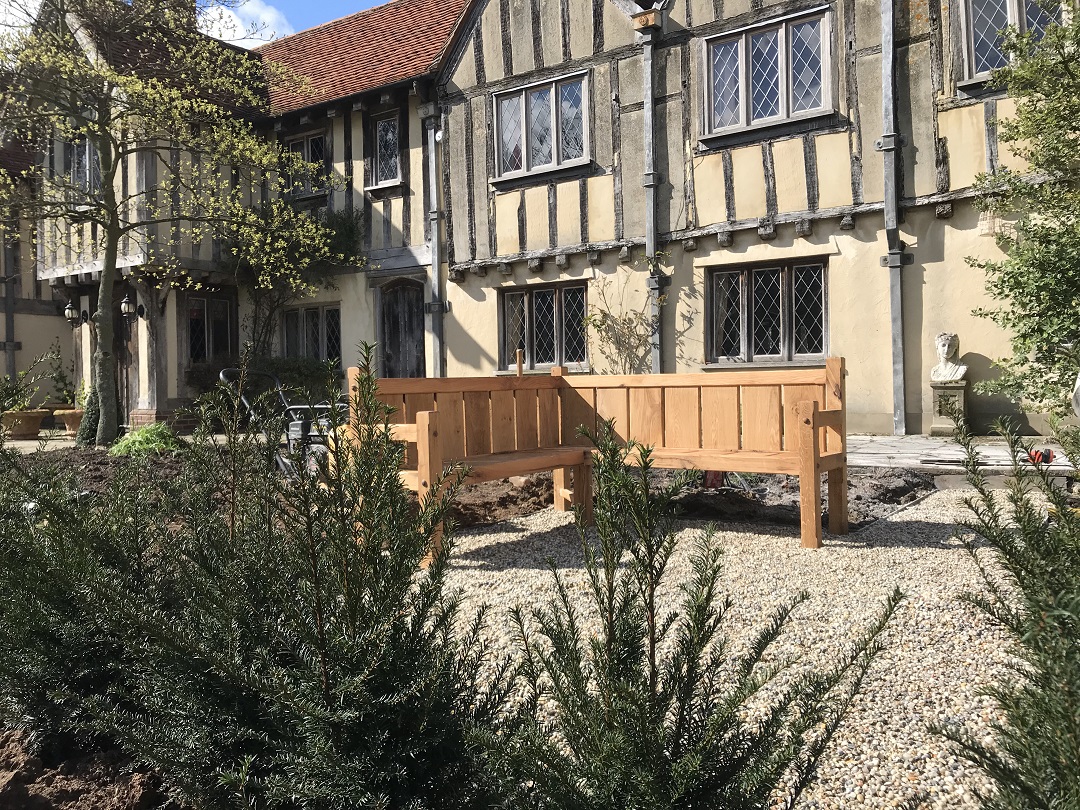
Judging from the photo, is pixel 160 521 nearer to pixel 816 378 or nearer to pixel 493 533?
pixel 493 533

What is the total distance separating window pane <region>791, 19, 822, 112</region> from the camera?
371 inches

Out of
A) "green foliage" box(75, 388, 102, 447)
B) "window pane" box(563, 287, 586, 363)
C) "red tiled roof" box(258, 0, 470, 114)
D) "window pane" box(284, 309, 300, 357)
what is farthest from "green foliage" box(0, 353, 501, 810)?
"window pane" box(284, 309, 300, 357)

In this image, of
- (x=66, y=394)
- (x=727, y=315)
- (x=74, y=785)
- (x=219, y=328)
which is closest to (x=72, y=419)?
(x=66, y=394)

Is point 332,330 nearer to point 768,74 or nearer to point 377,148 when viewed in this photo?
point 377,148

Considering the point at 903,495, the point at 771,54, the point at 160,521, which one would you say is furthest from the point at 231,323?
the point at 160,521

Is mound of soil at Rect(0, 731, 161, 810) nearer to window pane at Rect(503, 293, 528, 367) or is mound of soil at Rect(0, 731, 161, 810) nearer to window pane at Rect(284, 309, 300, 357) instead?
window pane at Rect(503, 293, 528, 367)

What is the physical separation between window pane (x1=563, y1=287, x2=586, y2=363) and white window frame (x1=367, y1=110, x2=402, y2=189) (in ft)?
11.1

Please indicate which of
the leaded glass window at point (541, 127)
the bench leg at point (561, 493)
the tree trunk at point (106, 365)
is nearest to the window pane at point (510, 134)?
the leaded glass window at point (541, 127)

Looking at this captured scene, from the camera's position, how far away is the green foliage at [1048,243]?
5.91 metres

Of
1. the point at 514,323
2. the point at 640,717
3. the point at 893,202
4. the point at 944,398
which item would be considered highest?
the point at 893,202

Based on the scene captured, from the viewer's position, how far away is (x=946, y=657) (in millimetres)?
3035

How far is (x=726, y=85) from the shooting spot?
32.7ft

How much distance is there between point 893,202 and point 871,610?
21.3ft

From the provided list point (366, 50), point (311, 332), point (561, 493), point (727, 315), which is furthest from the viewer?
point (311, 332)
